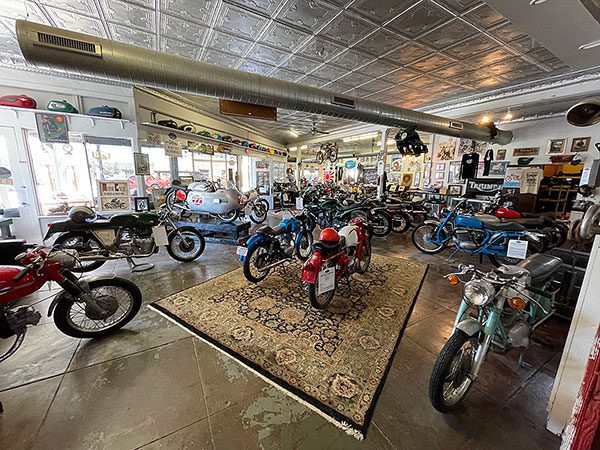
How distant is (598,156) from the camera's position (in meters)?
5.48

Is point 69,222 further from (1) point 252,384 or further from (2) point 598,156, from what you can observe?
(2) point 598,156

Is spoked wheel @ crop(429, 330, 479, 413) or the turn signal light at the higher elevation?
the turn signal light

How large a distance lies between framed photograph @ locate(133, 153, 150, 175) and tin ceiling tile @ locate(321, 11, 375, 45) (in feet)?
14.2

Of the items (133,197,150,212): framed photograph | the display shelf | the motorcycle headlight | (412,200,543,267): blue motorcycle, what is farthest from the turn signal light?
the display shelf

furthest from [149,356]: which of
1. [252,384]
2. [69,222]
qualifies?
[69,222]

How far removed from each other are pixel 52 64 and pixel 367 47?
13.2 feet

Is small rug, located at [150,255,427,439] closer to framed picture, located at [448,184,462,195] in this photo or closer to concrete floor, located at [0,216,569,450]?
concrete floor, located at [0,216,569,450]

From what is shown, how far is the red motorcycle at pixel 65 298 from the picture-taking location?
1562 millimetres

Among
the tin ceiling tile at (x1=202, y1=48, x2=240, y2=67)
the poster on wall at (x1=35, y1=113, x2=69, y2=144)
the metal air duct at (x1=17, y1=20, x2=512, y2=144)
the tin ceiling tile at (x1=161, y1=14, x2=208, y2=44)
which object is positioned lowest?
the poster on wall at (x1=35, y1=113, x2=69, y2=144)

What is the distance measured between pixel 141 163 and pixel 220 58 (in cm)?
279

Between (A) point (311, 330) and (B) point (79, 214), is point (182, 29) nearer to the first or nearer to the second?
(B) point (79, 214)

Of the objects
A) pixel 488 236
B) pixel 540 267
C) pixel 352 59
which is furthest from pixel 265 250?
pixel 488 236

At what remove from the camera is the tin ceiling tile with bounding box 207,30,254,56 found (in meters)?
3.30

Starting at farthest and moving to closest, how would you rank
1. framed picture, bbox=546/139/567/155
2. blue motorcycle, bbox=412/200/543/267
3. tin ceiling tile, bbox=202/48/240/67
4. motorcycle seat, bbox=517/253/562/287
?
framed picture, bbox=546/139/567/155 < tin ceiling tile, bbox=202/48/240/67 < blue motorcycle, bbox=412/200/543/267 < motorcycle seat, bbox=517/253/562/287
